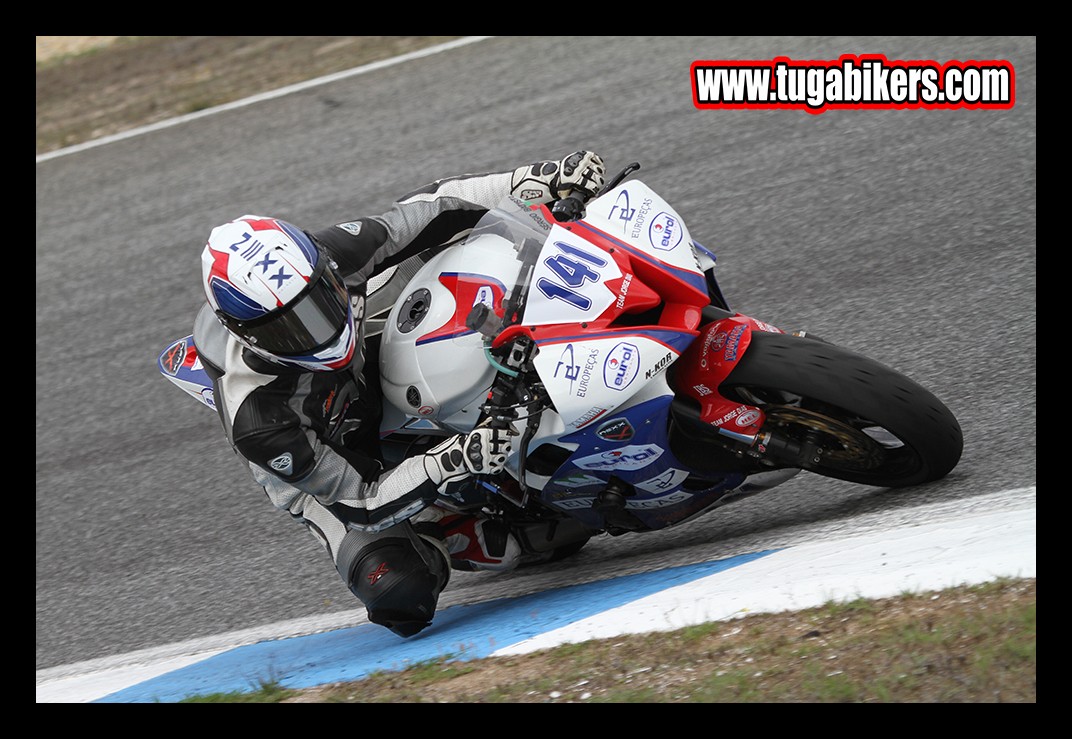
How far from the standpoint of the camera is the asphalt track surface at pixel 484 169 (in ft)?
15.6

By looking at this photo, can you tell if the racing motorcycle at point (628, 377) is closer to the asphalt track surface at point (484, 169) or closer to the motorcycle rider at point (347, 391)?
the motorcycle rider at point (347, 391)

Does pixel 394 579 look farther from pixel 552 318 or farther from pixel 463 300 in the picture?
pixel 552 318

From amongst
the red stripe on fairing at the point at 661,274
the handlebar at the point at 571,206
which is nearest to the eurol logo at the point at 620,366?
the red stripe on fairing at the point at 661,274

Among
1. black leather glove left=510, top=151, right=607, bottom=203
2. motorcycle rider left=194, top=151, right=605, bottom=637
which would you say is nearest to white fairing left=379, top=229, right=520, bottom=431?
motorcycle rider left=194, top=151, right=605, bottom=637

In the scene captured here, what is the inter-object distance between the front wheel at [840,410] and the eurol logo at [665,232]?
1.26 ft

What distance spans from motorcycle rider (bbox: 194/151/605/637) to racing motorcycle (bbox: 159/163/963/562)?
0.61 feet

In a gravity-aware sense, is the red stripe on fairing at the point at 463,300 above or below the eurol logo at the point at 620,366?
above

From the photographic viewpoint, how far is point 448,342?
385 cm

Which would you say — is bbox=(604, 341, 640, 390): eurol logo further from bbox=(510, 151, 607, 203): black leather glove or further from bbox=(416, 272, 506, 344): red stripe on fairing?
bbox=(510, 151, 607, 203): black leather glove

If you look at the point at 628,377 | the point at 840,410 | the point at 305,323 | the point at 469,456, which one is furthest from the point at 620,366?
the point at 305,323

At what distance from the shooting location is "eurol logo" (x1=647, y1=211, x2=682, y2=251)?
3.66 m

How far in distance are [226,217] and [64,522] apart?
2.72m
